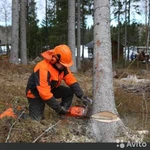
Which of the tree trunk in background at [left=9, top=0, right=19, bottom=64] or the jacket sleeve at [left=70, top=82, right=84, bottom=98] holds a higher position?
the tree trunk in background at [left=9, top=0, right=19, bottom=64]

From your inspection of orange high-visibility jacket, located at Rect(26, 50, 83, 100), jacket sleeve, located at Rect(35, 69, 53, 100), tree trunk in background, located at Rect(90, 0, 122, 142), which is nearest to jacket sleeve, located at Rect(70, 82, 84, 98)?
orange high-visibility jacket, located at Rect(26, 50, 83, 100)

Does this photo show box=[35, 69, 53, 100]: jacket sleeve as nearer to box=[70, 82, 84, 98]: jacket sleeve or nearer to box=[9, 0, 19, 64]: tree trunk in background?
box=[70, 82, 84, 98]: jacket sleeve

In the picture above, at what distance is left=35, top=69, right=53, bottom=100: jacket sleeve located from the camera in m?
4.03

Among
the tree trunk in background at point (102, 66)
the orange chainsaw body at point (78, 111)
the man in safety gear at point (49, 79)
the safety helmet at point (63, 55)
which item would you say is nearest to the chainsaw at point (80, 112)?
the orange chainsaw body at point (78, 111)

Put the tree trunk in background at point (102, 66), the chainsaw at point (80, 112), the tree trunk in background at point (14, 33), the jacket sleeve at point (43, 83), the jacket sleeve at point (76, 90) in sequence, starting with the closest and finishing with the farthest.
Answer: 1. the jacket sleeve at point (43, 83)
2. the tree trunk in background at point (102, 66)
3. the chainsaw at point (80, 112)
4. the jacket sleeve at point (76, 90)
5. the tree trunk in background at point (14, 33)

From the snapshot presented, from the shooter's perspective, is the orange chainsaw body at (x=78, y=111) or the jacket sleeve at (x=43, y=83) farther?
the orange chainsaw body at (x=78, y=111)

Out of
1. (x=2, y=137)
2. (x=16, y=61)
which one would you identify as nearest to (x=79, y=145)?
(x=2, y=137)

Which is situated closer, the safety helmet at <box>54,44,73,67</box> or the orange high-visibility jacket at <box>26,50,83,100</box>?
the orange high-visibility jacket at <box>26,50,83,100</box>

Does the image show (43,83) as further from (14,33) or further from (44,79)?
(14,33)

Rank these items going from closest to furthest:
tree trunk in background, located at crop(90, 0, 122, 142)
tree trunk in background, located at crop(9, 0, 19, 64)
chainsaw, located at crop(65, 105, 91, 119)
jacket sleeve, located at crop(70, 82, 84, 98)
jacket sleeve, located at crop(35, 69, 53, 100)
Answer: jacket sleeve, located at crop(35, 69, 53, 100), tree trunk in background, located at crop(90, 0, 122, 142), chainsaw, located at crop(65, 105, 91, 119), jacket sleeve, located at crop(70, 82, 84, 98), tree trunk in background, located at crop(9, 0, 19, 64)

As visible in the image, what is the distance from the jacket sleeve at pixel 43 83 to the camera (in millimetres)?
4027

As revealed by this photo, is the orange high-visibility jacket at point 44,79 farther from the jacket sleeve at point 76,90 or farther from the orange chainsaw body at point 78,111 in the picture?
the orange chainsaw body at point 78,111

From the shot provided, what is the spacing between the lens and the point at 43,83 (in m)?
4.04

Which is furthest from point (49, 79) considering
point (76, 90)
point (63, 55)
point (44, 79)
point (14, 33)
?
point (14, 33)
